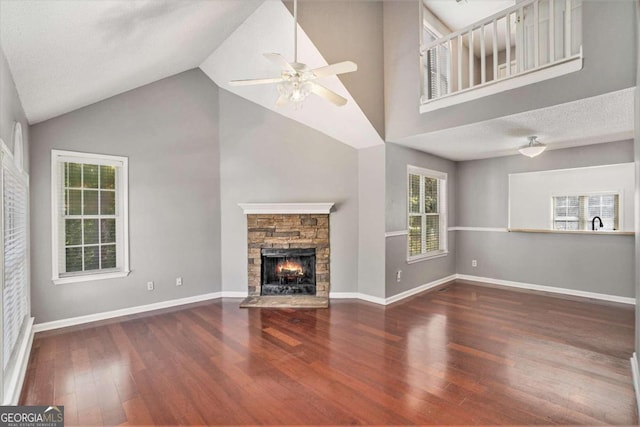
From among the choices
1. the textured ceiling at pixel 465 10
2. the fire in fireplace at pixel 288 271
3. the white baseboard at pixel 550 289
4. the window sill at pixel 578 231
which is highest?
the textured ceiling at pixel 465 10

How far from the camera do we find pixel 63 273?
379cm

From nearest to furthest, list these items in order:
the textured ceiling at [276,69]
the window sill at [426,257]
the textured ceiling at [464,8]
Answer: the textured ceiling at [276,69], the textured ceiling at [464,8], the window sill at [426,257]

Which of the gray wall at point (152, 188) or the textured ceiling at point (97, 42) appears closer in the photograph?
the textured ceiling at point (97, 42)

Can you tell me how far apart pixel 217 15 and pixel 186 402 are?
3410 mm

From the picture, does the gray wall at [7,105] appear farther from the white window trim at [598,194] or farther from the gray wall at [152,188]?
the white window trim at [598,194]

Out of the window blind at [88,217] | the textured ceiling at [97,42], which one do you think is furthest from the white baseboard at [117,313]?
the textured ceiling at [97,42]

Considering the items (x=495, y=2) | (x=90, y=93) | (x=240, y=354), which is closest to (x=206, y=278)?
(x=240, y=354)

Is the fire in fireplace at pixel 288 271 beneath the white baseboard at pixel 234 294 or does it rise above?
above

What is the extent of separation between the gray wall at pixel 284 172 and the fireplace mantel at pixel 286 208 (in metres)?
0.19

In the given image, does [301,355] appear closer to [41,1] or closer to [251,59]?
[41,1]

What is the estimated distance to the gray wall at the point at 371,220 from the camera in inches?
180

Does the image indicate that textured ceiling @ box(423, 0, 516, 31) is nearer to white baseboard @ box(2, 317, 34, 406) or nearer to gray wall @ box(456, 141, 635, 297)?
gray wall @ box(456, 141, 635, 297)

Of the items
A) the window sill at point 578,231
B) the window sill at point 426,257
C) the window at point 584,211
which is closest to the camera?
the window sill at point 578,231

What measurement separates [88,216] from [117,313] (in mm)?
1323
